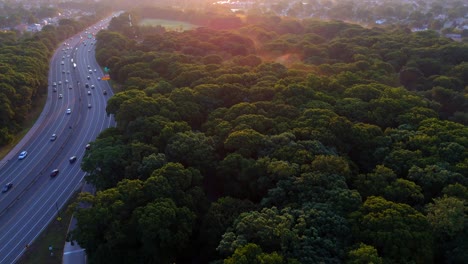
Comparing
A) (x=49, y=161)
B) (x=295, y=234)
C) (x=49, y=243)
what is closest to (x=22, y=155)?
(x=49, y=161)

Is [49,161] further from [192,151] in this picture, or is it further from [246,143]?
[246,143]

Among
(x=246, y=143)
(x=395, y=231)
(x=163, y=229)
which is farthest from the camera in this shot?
(x=246, y=143)

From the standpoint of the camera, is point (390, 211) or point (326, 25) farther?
point (326, 25)

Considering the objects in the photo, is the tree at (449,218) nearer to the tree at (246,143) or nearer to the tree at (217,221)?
the tree at (217,221)

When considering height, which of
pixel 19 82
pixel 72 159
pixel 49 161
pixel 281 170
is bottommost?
pixel 49 161

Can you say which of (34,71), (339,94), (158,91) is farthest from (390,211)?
(34,71)

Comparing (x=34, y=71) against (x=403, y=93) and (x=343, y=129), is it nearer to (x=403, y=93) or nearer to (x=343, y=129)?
(x=343, y=129)

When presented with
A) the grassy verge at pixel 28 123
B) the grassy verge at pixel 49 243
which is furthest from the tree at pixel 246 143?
the grassy verge at pixel 28 123
